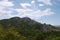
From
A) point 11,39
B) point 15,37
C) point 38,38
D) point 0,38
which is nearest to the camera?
point 0,38

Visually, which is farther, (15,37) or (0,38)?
(15,37)

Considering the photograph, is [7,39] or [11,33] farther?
[11,33]

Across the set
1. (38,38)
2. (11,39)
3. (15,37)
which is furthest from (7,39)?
(38,38)

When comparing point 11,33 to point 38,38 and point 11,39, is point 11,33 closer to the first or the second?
point 11,39

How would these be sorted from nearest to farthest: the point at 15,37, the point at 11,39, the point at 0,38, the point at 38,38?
the point at 0,38 → the point at 11,39 → the point at 15,37 → the point at 38,38

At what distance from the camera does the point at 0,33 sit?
45.4 meters

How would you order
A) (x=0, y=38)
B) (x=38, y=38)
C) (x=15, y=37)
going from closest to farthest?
(x=0, y=38) < (x=15, y=37) < (x=38, y=38)

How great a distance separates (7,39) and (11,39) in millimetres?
1615

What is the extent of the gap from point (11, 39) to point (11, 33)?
2979mm

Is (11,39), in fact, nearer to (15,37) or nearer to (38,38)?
(15,37)

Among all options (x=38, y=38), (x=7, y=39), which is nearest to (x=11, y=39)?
(x=7, y=39)

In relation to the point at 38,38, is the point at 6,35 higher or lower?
higher

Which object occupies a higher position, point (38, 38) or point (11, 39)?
point (11, 39)

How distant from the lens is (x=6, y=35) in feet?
153
